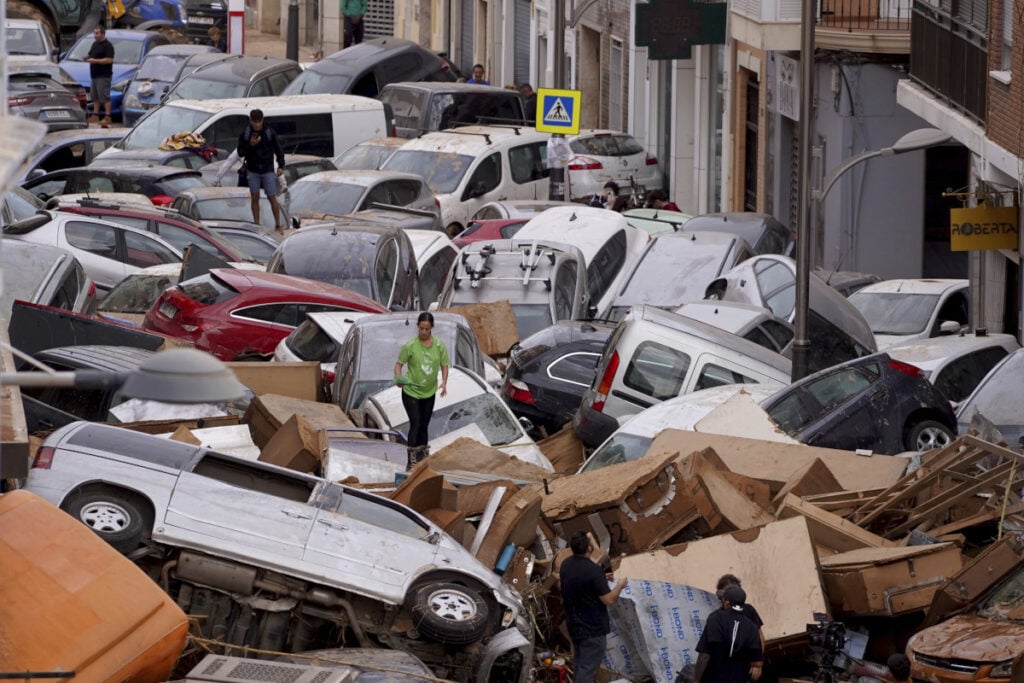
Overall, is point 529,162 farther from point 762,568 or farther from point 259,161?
point 762,568

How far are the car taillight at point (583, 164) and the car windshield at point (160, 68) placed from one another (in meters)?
10.0

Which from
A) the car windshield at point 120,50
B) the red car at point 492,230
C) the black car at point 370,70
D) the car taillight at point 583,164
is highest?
the car windshield at point 120,50

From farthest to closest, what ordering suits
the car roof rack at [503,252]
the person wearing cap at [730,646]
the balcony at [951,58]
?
1. the balcony at [951,58]
2. the car roof rack at [503,252]
3. the person wearing cap at [730,646]

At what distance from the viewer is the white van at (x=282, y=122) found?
96.1ft

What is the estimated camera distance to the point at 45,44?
1474 inches

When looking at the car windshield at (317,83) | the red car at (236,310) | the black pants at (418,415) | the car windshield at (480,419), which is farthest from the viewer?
the car windshield at (317,83)

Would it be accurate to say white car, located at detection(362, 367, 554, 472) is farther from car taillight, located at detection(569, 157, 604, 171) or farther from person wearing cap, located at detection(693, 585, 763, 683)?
car taillight, located at detection(569, 157, 604, 171)

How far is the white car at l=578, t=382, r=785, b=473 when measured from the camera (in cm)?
1377

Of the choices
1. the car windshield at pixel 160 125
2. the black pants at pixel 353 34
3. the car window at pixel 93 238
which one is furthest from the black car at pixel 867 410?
the black pants at pixel 353 34

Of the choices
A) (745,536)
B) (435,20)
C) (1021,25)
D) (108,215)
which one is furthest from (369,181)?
(435,20)

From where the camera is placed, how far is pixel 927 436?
14.5 m

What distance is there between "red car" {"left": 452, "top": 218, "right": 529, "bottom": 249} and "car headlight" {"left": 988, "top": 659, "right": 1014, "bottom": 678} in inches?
550

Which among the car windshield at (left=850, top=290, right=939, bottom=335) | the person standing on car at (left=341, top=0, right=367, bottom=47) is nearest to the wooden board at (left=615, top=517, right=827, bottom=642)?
the car windshield at (left=850, top=290, right=939, bottom=335)

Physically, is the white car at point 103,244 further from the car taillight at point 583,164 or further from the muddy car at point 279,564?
the car taillight at point 583,164
